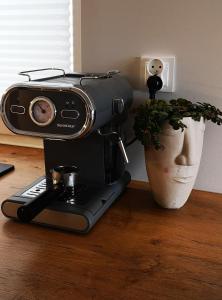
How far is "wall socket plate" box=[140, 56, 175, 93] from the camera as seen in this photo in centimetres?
91

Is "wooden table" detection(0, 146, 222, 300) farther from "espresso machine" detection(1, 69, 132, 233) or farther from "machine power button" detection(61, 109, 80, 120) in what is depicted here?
"machine power button" detection(61, 109, 80, 120)

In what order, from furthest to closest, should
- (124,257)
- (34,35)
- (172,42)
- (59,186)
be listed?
(34,35) → (172,42) → (59,186) → (124,257)

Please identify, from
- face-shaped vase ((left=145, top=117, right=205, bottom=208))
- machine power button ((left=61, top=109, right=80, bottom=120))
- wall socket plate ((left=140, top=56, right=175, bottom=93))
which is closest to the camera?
machine power button ((left=61, top=109, right=80, bottom=120))

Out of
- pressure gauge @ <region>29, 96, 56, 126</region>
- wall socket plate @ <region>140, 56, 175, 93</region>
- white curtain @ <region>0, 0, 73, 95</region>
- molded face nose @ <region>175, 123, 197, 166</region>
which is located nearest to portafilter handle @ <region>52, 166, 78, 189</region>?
pressure gauge @ <region>29, 96, 56, 126</region>

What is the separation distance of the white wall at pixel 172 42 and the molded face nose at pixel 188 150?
138 millimetres

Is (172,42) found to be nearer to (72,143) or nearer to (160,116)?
(160,116)

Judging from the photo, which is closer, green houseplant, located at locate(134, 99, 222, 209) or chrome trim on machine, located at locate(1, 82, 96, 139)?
chrome trim on machine, located at locate(1, 82, 96, 139)

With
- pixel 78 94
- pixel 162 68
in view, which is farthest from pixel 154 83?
pixel 78 94

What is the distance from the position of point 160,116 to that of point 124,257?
0.29m

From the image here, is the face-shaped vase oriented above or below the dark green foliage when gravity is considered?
below

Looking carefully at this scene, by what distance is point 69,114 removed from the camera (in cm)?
69

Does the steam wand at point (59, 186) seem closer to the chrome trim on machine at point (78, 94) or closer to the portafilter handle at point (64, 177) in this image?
the portafilter handle at point (64, 177)

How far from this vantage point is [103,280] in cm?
60

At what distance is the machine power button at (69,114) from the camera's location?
686 mm
